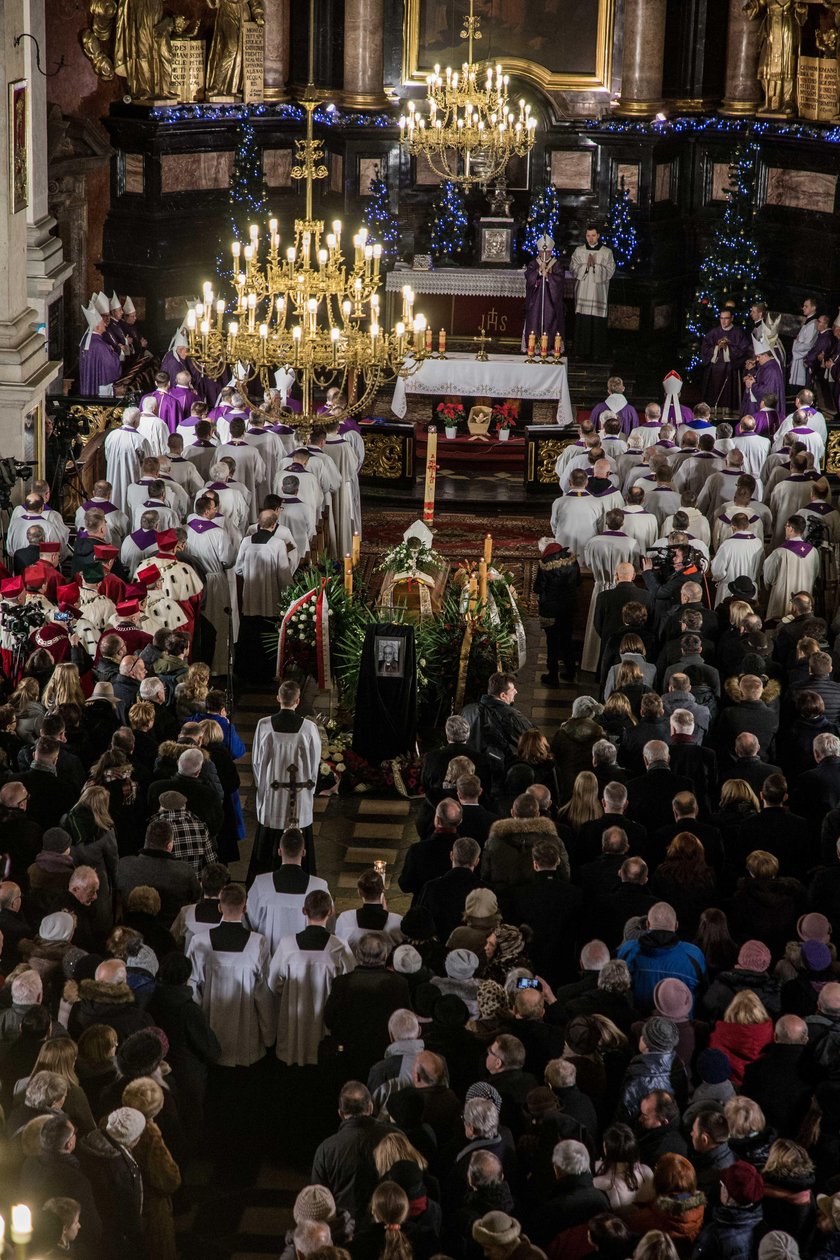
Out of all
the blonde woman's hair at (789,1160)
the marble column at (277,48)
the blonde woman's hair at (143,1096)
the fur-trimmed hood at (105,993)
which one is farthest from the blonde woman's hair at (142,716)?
the marble column at (277,48)

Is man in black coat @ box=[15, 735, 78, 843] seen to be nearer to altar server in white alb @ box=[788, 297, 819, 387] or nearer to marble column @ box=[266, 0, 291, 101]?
altar server in white alb @ box=[788, 297, 819, 387]

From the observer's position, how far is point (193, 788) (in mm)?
11664

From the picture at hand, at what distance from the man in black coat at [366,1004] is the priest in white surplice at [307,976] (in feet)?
0.91

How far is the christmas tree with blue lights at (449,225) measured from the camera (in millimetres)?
27016

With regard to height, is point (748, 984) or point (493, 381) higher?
point (493, 381)

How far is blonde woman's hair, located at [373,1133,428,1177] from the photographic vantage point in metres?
8.01

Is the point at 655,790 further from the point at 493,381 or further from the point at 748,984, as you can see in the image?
the point at 493,381

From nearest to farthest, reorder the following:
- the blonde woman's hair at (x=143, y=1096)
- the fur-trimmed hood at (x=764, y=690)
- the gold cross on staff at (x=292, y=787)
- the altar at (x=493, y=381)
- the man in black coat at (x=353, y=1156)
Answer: the man in black coat at (x=353, y=1156) → the blonde woman's hair at (x=143, y=1096) → the gold cross on staff at (x=292, y=787) → the fur-trimmed hood at (x=764, y=690) → the altar at (x=493, y=381)

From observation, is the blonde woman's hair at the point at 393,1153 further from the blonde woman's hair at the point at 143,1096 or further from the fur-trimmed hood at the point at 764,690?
the fur-trimmed hood at the point at 764,690

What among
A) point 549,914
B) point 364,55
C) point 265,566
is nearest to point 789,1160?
point 549,914

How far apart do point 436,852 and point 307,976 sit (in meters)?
1.39

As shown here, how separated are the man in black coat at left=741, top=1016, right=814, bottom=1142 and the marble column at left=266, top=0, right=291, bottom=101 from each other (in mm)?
20580

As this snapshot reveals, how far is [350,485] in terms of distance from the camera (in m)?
20.3

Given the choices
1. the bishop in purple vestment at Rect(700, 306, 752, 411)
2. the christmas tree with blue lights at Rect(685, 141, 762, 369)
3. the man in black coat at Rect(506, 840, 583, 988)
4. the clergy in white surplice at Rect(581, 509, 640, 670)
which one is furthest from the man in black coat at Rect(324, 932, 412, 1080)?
the christmas tree with blue lights at Rect(685, 141, 762, 369)
